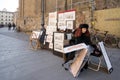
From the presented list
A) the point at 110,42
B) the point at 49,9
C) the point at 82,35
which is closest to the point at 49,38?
the point at 82,35

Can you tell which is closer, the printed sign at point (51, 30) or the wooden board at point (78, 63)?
the wooden board at point (78, 63)

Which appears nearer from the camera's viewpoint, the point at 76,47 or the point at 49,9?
the point at 76,47

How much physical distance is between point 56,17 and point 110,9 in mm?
4056

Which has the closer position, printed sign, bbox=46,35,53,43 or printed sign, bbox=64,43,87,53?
printed sign, bbox=64,43,87,53

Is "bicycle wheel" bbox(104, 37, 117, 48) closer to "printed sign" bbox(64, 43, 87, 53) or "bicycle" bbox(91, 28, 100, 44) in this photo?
"bicycle" bbox(91, 28, 100, 44)

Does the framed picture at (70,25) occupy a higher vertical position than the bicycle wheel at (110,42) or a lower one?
higher

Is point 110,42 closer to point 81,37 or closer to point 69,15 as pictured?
point 69,15

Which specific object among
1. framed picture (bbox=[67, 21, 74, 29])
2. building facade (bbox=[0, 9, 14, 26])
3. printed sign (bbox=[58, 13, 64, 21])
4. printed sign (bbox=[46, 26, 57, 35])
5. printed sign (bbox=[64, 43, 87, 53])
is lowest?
printed sign (bbox=[64, 43, 87, 53])

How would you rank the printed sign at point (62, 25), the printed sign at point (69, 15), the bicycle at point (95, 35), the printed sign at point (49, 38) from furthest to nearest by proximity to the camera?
the bicycle at point (95, 35), the printed sign at point (49, 38), the printed sign at point (62, 25), the printed sign at point (69, 15)

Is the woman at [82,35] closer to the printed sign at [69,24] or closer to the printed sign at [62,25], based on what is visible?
the printed sign at [69,24]

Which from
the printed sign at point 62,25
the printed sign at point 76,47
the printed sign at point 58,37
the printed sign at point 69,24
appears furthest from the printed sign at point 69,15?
the printed sign at point 76,47

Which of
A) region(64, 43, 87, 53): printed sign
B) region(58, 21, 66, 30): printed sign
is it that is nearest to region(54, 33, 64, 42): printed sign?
region(58, 21, 66, 30): printed sign

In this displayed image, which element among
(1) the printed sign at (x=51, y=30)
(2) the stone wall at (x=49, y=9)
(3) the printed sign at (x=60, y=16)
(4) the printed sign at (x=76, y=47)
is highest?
(2) the stone wall at (x=49, y=9)

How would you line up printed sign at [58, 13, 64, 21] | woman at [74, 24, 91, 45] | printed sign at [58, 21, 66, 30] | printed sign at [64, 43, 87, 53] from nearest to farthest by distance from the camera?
printed sign at [64, 43, 87, 53]
woman at [74, 24, 91, 45]
printed sign at [58, 21, 66, 30]
printed sign at [58, 13, 64, 21]
